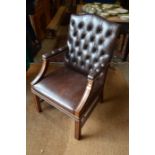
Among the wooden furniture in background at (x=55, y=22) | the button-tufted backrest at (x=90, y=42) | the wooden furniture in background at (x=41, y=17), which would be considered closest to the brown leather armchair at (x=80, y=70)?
the button-tufted backrest at (x=90, y=42)

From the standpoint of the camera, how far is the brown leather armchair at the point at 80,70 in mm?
1502

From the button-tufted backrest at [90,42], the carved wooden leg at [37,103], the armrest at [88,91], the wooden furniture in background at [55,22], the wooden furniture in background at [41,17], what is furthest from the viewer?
the wooden furniture in background at [55,22]

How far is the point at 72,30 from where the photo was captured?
5.76 ft

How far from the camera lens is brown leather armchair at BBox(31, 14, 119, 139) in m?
1.50

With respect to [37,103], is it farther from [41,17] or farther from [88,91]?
[41,17]

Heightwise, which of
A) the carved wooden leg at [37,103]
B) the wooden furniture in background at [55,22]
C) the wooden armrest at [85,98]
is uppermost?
the wooden furniture in background at [55,22]

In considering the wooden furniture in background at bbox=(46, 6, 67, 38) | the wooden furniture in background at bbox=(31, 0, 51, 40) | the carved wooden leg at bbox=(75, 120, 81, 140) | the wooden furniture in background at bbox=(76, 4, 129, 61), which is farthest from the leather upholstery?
the wooden furniture in background at bbox=(46, 6, 67, 38)

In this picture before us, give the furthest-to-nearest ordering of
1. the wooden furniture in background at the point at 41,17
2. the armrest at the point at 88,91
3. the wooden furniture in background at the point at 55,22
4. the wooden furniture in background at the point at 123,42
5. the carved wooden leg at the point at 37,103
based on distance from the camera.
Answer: the wooden furniture in background at the point at 55,22 < the wooden furniture in background at the point at 41,17 < the wooden furniture in background at the point at 123,42 < the carved wooden leg at the point at 37,103 < the armrest at the point at 88,91

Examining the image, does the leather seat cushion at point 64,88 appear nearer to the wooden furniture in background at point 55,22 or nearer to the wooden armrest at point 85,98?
the wooden armrest at point 85,98

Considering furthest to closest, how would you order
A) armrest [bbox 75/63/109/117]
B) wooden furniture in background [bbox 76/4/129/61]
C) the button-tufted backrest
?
1. wooden furniture in background [bbox 76/4/129/61]
2. the button-tufted backrest
3. armrest [bbox 75/63/109/117]

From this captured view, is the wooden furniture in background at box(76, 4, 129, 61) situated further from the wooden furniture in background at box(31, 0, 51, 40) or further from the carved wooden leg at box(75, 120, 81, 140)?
the carved wooden leg at box(75, 120, 81, 140)

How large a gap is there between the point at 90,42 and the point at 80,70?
29cm
